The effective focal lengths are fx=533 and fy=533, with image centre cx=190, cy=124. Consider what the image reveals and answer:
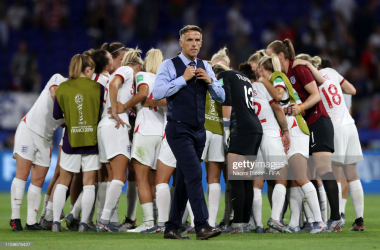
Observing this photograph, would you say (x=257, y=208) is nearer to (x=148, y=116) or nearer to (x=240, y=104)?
(x=240, y=104)

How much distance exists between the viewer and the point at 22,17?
18766mm

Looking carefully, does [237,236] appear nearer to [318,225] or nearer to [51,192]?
[318,225]

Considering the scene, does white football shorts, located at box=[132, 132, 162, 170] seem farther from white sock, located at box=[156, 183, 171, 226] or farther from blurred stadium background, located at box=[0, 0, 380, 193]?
blurred stadium background, located at box=[0, 0, 380, 193]

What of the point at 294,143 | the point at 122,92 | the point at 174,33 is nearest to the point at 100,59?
the point at 122,92

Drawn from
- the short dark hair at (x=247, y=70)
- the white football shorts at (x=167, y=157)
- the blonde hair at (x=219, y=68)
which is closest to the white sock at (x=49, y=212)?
the white football shorts at (x=167, y=157)

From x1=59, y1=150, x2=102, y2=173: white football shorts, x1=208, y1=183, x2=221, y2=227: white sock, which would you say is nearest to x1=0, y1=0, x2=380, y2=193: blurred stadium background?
x1=59, y1=150, x2=102, y2=173: white football shorts

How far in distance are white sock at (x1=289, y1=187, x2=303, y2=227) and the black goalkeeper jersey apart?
1020 mm

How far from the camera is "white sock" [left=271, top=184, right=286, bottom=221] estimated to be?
6.75m

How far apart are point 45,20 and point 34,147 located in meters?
12.5

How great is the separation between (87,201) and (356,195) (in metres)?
3.59

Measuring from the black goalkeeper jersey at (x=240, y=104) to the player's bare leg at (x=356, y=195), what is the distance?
64.8 inches

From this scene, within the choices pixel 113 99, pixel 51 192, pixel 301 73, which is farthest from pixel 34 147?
pixel 301 73

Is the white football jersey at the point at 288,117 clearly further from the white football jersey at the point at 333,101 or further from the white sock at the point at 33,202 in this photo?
→ the white sock at the point at 33,202

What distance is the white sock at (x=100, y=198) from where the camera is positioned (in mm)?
7195
